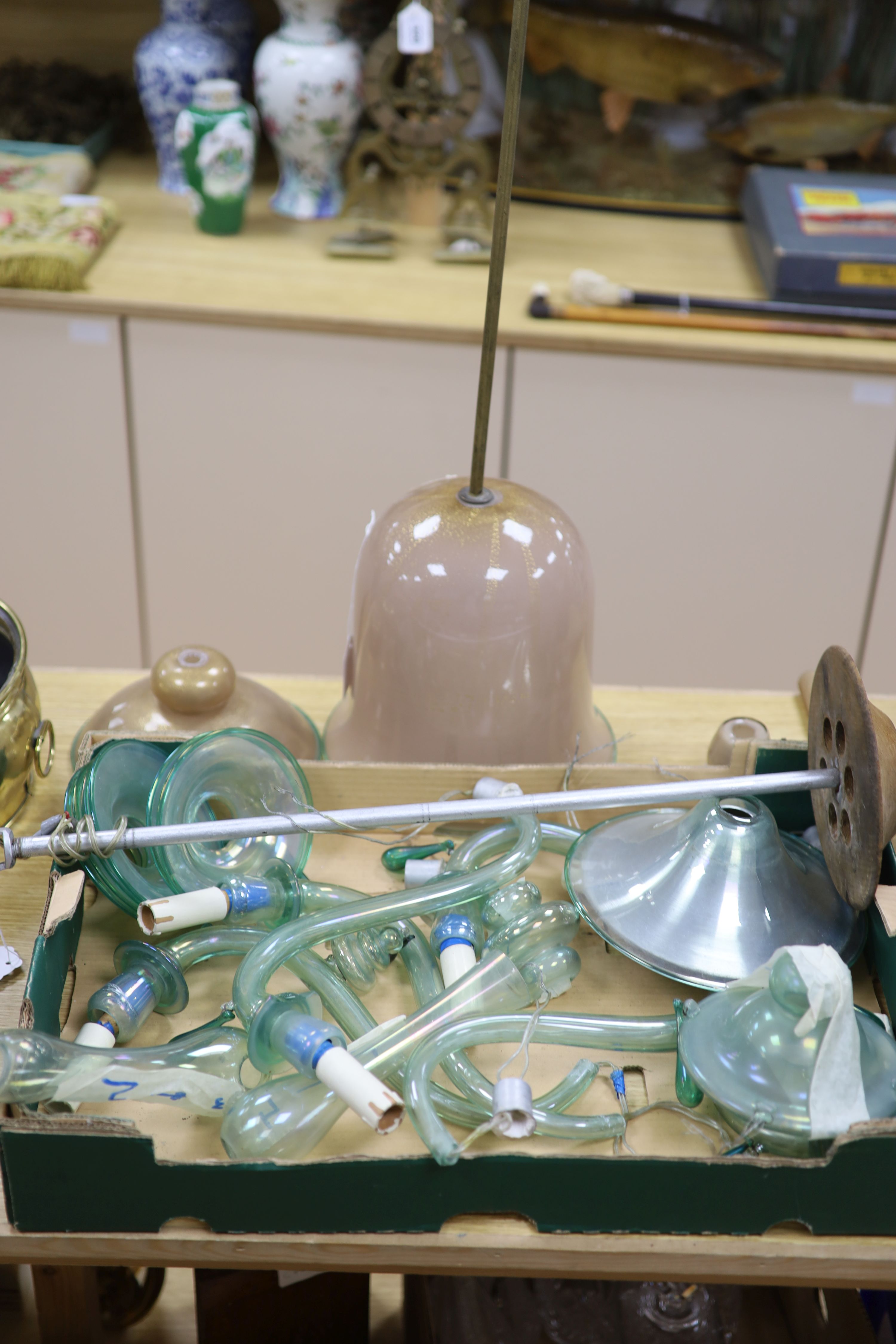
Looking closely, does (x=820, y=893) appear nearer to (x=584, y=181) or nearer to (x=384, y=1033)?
(x=384, y=1033)

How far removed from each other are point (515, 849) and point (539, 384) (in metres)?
1.16

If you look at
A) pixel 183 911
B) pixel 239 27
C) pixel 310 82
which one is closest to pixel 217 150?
pixel 310 82

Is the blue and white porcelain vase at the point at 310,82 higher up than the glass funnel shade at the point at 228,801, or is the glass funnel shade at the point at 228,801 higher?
the blue and white porcelain vase at the point at 310,82

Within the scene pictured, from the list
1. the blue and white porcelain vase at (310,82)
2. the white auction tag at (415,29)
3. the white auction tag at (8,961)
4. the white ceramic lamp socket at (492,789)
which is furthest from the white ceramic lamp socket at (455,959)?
the blue and white porcelain vase at (310,82)

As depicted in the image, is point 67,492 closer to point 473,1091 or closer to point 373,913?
point 373,913

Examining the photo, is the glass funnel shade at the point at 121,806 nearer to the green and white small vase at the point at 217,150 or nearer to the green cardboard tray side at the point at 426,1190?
the green cardboard tray side at the point at 426,1190

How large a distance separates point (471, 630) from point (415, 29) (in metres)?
1.31

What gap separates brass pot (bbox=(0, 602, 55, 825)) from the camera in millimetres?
766

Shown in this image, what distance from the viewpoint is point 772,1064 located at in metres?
0.57

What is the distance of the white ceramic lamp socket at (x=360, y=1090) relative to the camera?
20.7 inches

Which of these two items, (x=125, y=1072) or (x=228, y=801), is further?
(x=228, y=801)

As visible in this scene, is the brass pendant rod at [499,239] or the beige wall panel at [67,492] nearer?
the brass pendant rod at [499,239]

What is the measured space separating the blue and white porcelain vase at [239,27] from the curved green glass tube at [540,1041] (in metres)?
1.81

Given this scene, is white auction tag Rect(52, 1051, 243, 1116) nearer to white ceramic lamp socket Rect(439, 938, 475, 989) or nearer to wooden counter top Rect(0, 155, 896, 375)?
white ceramic lamp socket Rect(439, 938, 475, 989)
